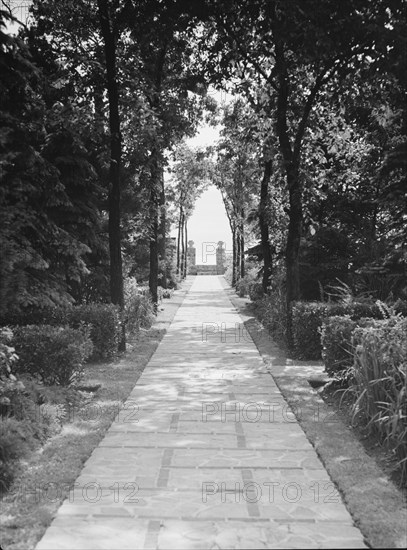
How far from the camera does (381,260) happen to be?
15359mm

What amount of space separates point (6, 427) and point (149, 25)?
34.6 feet

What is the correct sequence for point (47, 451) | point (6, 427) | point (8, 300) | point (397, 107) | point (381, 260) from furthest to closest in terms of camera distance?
point (381, 260), point (397, 107), point (8, 300), point (47, 451), point (6, 427)

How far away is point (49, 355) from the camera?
9.34m

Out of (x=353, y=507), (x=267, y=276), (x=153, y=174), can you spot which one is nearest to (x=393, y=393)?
(x=353, y=507)

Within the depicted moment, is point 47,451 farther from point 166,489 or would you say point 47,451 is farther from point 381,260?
point 381,260

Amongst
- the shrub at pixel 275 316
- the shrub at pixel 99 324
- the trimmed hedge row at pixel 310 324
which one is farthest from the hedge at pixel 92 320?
the shrub at pixel 275 316

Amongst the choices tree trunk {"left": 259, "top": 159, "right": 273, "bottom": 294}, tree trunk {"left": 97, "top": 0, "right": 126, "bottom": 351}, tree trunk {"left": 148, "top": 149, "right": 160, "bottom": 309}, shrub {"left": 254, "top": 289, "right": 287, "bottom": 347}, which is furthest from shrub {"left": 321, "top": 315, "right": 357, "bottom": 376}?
tree trunk {"left": 259, "top": 159, "right": 273, "bottom": 294}

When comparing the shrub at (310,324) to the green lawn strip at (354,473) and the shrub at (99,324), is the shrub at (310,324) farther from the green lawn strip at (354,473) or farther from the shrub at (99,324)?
the shrub at (99,324)

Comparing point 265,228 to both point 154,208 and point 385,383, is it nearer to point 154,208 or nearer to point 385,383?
point 154,208

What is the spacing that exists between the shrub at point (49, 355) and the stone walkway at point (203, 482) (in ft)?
3.88

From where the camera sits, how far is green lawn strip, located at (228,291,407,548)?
15.3 feet

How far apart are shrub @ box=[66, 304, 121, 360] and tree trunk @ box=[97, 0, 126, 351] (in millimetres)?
865

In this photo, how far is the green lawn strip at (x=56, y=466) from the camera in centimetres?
474

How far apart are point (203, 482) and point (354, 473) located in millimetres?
1603
